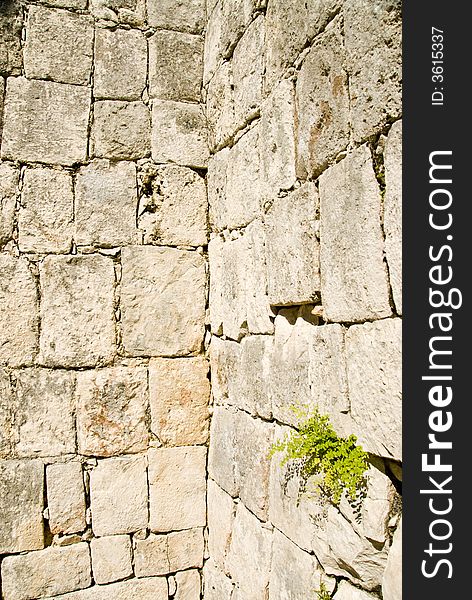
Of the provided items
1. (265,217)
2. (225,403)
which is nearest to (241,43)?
(265,217)

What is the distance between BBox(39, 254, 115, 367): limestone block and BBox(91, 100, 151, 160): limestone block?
68 cm

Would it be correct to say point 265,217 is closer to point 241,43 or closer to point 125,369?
point 241,43

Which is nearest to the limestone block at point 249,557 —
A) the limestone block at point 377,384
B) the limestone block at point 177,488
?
the limestone block at point 177,488

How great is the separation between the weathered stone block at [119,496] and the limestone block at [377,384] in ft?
6.55

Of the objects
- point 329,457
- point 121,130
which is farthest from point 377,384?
point 121,130

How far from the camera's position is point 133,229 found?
3.88 metres

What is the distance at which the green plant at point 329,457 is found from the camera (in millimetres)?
2125

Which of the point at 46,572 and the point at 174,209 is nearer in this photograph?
the point at 46,572

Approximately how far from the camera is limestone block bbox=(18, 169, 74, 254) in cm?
372

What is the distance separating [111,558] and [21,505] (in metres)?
0.62

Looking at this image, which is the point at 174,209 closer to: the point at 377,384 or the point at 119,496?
the point at 119,496

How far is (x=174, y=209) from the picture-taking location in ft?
13.1

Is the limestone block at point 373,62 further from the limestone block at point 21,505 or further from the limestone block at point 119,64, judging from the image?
the limestone block at point 21,505

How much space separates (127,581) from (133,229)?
6.95 feet
